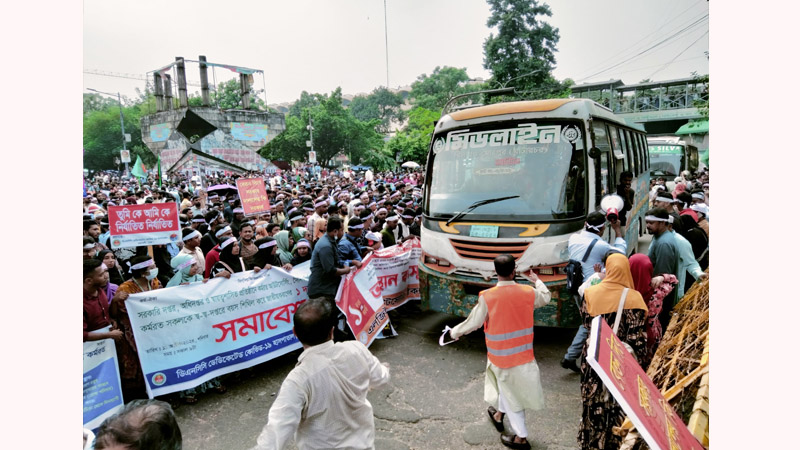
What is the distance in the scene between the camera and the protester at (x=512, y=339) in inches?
142

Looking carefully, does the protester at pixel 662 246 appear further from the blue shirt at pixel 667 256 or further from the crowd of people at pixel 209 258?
the crowd of people at pixel 209 258

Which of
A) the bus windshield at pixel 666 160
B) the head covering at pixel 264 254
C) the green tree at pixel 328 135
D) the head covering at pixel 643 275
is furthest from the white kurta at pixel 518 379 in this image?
the green tree at pixel 328 135

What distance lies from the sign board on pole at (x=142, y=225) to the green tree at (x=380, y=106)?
88102 mm

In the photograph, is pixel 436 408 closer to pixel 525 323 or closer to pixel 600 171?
pixel 525 323

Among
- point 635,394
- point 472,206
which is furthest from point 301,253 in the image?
point 635,394

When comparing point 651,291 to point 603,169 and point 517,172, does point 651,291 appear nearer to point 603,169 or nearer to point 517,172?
point 517,172

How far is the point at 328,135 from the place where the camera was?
4256 cm

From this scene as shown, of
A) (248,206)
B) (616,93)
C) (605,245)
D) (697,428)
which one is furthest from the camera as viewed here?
(248,206)

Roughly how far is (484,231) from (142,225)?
424 cm

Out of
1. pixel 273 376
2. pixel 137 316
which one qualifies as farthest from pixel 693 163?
pixel 137 316

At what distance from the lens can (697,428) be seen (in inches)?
77.9

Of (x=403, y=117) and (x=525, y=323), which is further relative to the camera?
(x=403, y=117)

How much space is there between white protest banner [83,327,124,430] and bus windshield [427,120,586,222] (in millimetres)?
4068

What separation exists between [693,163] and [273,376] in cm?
1941
